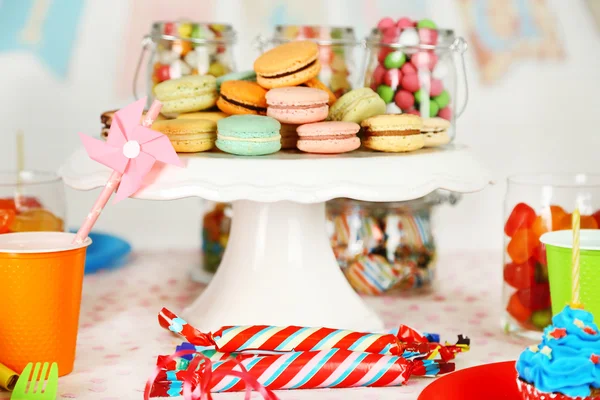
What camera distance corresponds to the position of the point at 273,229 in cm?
115

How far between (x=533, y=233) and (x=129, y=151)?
22.0 inches

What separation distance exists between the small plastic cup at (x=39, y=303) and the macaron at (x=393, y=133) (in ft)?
1.25

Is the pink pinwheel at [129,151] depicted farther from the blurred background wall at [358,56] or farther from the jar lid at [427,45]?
the blurred background wall at [358,56]

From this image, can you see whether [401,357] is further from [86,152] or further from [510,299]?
[86,152]

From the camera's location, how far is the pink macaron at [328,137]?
1.04 m

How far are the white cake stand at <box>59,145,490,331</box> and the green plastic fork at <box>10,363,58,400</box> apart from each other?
0.23 meters

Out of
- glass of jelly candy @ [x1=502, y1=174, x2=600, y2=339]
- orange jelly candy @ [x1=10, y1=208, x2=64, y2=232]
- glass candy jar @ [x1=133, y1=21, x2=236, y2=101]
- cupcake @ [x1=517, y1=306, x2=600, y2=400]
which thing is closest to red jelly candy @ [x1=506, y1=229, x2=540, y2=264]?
glass of jelly candy @ [x1=502, y1=174, x2=600, y2=339]

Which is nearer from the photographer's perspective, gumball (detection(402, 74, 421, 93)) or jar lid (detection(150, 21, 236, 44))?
gumball (detection(402, 74, 421, 93))

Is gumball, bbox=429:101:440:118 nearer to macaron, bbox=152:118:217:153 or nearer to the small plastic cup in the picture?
macaron, bbox=152:118:217:153

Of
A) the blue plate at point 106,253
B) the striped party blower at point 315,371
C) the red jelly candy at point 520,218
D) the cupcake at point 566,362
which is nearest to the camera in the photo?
the cupcake at point 566,362

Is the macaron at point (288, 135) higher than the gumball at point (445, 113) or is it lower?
lower

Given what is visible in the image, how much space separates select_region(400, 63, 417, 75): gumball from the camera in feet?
4.18

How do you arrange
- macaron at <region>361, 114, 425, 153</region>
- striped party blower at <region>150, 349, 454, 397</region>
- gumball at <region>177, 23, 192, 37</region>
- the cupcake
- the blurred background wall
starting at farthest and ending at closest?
the blurred background wall
gumball at <region>177, 23, 192, 37</region>
macaron at <region>361, 114, 425, 153</region>
striped party blower at <region>150, 349, 454, 397</region>
the cupcake

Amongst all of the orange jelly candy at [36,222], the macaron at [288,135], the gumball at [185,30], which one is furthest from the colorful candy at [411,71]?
the orange jelly candy at [36,222]
